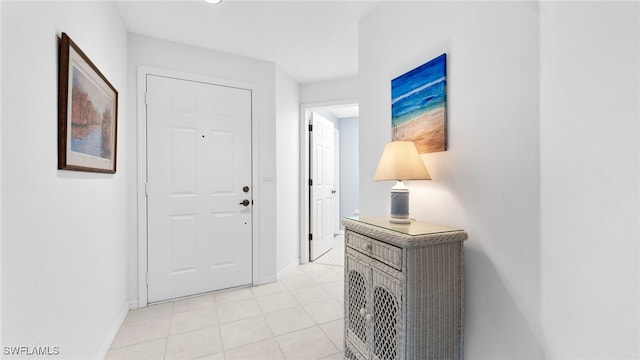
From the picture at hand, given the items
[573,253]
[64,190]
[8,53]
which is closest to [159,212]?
[64,190]

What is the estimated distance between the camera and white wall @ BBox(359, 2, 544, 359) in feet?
3.71

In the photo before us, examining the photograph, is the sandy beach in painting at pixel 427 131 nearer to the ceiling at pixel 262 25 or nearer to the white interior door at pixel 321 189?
the ceiling at pixel 262 25

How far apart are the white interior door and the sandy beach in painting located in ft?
7.07

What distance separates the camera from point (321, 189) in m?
4.07

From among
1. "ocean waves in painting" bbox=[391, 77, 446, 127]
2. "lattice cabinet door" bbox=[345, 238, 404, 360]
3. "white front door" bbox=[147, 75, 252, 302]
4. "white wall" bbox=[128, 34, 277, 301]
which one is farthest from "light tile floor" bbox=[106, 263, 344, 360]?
"ocean waves in painting" bbox=[391, 77, 446, 127]

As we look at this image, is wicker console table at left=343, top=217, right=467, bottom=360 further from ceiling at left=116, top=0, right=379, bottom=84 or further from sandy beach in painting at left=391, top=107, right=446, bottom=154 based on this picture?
ceiling at left=116, top=0, right=379, bottom=84

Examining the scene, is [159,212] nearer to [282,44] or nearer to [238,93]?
[238,93]

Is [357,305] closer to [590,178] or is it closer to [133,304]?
[590,178]

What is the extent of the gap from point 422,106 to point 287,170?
2.02 metres

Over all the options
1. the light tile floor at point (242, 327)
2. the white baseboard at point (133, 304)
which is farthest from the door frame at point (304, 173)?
the white baseboard at point (133, 304)

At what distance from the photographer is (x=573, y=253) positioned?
3.25 feet

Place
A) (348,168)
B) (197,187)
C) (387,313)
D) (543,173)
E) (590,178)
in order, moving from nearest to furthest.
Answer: (590,178) < (543,173) < (387,313) < (197,187) < (348,168)

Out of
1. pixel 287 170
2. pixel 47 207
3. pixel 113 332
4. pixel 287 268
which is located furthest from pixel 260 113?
pixel 113 332

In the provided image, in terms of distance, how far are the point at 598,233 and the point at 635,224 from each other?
97 millimetres
